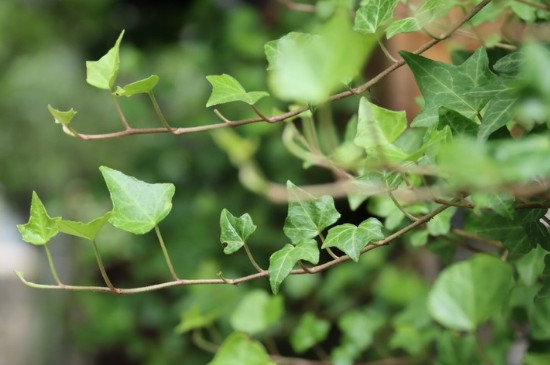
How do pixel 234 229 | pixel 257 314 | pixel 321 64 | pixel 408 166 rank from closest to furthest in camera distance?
pixel 321 64 < pixel 408 166 < pixel 234 229 < pixel 257 314

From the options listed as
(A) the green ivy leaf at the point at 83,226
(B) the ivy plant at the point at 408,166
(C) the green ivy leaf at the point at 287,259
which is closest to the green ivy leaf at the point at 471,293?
(B) the ivy plant at the point at 408,166

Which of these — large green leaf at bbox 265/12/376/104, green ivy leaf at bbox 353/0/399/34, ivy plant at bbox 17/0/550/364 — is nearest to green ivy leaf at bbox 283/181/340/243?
ivy plant at bbox 17/0/550/364

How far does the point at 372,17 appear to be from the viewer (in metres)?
0.43

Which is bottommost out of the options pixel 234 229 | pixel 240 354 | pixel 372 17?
pixel 240 354

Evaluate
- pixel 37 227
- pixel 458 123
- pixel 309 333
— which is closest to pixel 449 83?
pixel 458 123

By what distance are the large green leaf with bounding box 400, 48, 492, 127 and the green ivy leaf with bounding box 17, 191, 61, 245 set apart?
0.74 feet

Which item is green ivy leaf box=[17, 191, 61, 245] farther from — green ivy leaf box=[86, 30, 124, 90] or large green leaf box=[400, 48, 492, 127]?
large green leaf box=[400, 48, 492, 127]

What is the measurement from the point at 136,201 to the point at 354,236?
0.13 metres

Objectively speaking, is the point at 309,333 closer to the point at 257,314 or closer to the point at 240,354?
the point at 257,314

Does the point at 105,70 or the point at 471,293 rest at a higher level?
the point at 105,70

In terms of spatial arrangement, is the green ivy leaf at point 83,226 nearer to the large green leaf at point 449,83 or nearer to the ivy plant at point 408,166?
the ivy plant at point 408,166

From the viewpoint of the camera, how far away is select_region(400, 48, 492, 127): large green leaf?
0.40 m

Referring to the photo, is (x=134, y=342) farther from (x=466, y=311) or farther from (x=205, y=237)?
(x=466, y=311)

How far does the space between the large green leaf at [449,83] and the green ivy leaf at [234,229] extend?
4.8 inches
